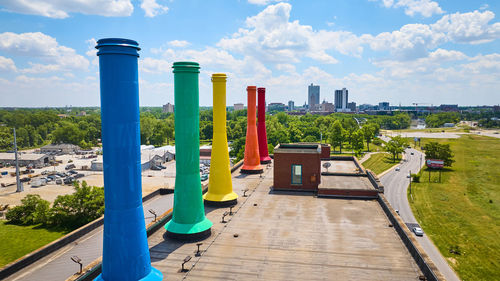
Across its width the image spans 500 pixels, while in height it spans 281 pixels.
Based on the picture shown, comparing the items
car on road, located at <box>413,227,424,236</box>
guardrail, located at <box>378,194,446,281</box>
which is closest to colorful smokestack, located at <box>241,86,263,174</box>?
guardrail, located at <box>378,194,446,281</box>

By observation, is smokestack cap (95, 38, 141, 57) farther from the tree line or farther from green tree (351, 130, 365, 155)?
green tree (351, 130, 365, 155)

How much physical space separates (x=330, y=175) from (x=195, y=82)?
2112 cm

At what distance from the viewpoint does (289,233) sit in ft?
67.7

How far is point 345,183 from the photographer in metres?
31.3

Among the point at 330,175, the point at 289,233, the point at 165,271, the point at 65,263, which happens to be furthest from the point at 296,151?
the point at 65,263

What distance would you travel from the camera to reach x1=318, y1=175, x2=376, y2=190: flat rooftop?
29550 millimetres

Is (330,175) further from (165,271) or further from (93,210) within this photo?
(93,210)

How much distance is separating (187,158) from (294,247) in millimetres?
8508

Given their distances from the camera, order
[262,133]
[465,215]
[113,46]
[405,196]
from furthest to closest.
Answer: [405,196], [465,215], [262,133], [113,46]

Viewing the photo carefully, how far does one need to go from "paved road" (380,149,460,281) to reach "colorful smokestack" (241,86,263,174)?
22.7 meters

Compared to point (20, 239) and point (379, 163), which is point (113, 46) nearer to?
point (20, 239)

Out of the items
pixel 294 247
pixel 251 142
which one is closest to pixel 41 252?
pixel 294 247

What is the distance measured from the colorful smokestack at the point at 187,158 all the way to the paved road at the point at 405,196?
91.5 feet

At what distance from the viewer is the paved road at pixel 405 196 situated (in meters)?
34.5
